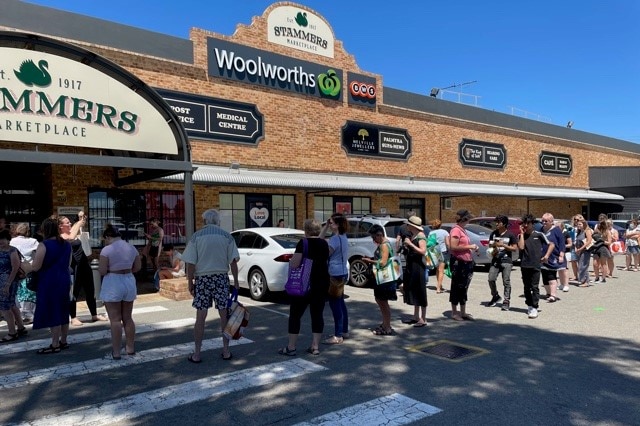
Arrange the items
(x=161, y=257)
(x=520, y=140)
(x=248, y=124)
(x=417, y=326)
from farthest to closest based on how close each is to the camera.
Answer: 1. (x=520, y=140)
2. (x=248, y=124)
3. (x=161, y=257)
4. (x=417, y=326)

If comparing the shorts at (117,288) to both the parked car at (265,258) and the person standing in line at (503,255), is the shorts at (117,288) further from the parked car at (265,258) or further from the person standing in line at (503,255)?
the person standing in line at (503,255)

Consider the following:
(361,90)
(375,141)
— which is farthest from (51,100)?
(375,141)

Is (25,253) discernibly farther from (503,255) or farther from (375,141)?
(375,141)

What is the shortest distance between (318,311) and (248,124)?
34.4ft

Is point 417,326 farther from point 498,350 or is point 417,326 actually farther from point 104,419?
point 104,419

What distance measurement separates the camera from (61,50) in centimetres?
873

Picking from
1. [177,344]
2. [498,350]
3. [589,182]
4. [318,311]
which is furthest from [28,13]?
[589,182]

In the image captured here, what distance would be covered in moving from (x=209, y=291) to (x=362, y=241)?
6183 millimetres

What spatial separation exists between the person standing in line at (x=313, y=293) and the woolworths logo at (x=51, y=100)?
556cm

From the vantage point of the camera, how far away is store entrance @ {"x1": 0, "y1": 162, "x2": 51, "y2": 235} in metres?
11.6

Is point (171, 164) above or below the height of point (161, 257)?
above

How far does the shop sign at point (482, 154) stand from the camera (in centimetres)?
2253

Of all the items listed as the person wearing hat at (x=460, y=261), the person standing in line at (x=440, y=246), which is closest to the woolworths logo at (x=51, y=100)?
the person wearing hat at (x=460, y=261)

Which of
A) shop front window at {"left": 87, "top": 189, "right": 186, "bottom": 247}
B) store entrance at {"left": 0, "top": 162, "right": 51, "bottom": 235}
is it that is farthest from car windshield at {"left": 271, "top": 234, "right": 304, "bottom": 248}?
store entrance at {"left": 0, "top": 162, "right": 51, "bottom": 235}
